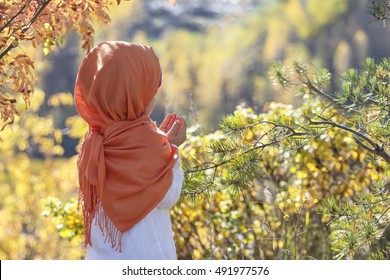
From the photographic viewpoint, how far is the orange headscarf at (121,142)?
86.5 inches

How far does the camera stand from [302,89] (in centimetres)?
271

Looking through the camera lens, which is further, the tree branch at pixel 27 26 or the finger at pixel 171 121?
the finger at pixel 171 121

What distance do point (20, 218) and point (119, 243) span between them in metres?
6.66

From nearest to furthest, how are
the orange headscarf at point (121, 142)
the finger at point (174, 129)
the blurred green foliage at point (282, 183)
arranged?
the orange headscarf at point (121, 142) → the finger at point (174, 129) → the blurred green foliage at point (282, 183)

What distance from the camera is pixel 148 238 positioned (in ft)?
7.32

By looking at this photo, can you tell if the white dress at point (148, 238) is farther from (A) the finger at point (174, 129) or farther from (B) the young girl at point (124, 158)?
(A) the finger at point (174, 129)

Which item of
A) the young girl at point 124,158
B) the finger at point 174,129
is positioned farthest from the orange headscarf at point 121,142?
the finger at point 174,129

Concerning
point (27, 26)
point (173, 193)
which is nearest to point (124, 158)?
point (173, 193)

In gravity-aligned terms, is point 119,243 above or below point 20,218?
above

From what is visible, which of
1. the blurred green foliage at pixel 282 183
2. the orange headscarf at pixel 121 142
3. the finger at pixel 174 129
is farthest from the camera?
the blurred green foliage at pixel 282 183

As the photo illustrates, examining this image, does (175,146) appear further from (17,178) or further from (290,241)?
(17,178)

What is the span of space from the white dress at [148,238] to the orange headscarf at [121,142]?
0.03m

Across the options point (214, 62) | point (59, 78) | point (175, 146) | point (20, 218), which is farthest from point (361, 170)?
point (214, 62)

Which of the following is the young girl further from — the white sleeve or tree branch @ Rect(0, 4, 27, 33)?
tree branch @ Rect(0, 4, 27, 33)
